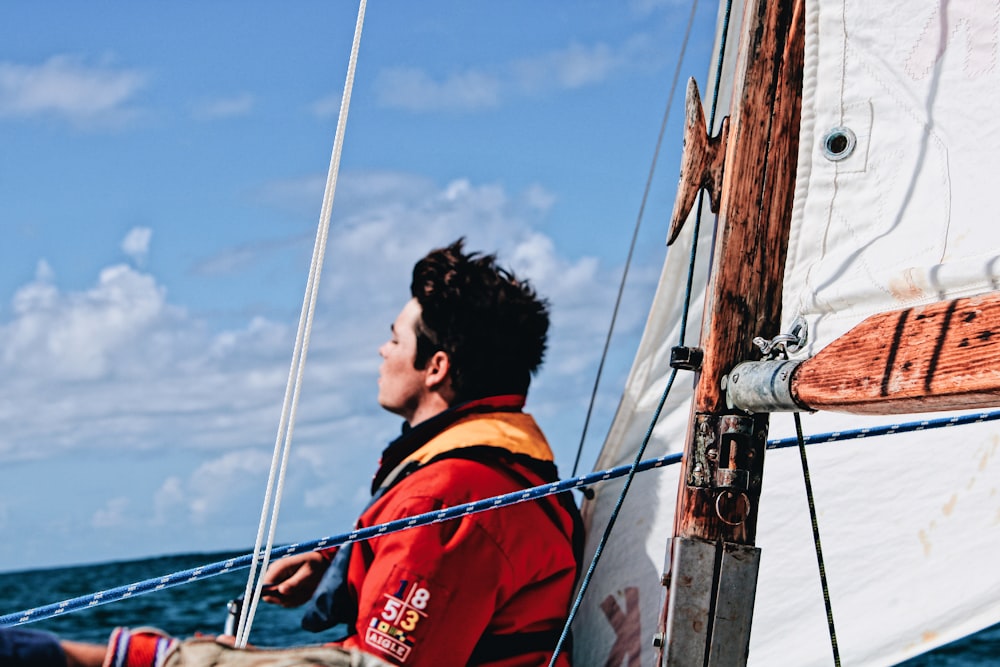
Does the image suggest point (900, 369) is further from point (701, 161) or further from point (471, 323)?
point (471, 323)

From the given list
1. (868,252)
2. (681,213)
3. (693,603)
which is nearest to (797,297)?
(868,252)

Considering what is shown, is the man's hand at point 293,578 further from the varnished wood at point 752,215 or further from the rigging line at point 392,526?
the varnished wood at point 752,215

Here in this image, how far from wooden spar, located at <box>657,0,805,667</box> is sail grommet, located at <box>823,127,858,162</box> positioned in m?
0.34

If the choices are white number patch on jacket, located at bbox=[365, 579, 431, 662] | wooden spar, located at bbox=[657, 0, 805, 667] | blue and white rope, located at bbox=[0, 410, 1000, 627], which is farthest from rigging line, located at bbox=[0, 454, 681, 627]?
wooden spar, located at bbox=[657, 0, 805, 667]

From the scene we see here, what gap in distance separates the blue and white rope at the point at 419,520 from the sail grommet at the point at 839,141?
51 centimetres

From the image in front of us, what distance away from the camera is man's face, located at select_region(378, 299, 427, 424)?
280 centimetres

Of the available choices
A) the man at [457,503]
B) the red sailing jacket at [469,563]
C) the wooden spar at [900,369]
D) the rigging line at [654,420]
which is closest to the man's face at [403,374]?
the man at [457,503]

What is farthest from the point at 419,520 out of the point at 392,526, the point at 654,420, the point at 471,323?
the point at 471,323

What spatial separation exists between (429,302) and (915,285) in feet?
3.96

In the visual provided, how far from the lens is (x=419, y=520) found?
2240 mm

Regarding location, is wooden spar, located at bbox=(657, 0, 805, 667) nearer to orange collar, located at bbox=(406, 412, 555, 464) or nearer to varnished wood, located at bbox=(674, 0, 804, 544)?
varnished wood, located at bbox=(674, 0, 804, 544)

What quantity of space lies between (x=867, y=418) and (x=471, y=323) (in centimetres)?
94

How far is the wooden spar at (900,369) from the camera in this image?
138cm

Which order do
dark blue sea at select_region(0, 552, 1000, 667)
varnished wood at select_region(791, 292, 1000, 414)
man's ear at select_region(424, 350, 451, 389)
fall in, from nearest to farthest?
varnished wood at select_region(791, 292, 1000, 414)
man's ear at select_region(424, 350, 451, 389)
dark blue sea at select_region(0, 552, 1000, 667)
